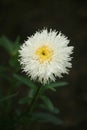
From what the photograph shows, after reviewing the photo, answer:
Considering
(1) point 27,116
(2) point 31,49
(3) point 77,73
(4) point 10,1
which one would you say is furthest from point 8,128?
(4) point 10,1

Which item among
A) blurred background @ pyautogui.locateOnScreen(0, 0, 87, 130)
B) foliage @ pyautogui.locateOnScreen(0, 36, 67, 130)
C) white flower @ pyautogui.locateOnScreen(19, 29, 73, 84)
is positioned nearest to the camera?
white flower @ pyautogui.locateOnScreen(19, 29, 73, 84)

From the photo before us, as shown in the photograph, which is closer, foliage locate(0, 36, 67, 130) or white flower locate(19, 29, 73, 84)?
white flower locate(19, 29, 73, 84)

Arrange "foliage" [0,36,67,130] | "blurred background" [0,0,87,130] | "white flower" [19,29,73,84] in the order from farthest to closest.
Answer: "blurred background" [0,0,87,130], "foliage" [0,36,67,130], "white flower" [19,29,73,84]

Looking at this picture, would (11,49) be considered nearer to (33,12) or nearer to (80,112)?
(80,112)

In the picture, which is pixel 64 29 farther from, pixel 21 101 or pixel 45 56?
pixel 45 56

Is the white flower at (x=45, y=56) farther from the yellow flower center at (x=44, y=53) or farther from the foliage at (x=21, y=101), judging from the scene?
the foliage at (x=21, y=101)

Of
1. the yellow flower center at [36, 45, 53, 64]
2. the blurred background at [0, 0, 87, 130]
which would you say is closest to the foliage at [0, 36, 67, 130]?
the yellow flower center at [36, 45, 53, 64]

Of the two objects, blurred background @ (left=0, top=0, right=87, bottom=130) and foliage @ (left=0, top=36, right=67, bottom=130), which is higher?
blurred background @ (left=0, top=0, right=87, bottom=130)

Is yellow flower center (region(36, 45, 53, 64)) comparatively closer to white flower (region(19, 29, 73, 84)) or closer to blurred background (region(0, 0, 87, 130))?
white flower (region(19, 29, 73, 84))
